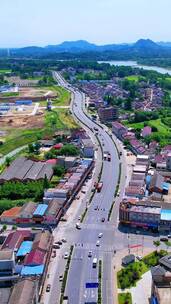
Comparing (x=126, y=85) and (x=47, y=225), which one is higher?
(x=126, y=85)

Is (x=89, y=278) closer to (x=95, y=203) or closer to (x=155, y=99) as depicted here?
(x=95, y=203)

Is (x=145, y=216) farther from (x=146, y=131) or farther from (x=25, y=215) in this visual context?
(x=146, y=131)

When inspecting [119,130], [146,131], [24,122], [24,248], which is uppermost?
[119,130]

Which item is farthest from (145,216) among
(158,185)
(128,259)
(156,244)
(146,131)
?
(146,131)

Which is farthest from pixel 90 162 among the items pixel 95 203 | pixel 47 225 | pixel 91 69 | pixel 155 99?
pixel 91 69

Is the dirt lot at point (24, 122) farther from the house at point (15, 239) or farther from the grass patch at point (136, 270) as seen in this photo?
the grass patch at point (136, 270)

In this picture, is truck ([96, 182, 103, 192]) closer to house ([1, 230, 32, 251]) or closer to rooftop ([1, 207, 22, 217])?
rooftop ([1, 207, 22, 217])

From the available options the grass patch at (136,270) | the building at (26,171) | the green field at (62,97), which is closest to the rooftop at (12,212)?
the building at (26,171)
